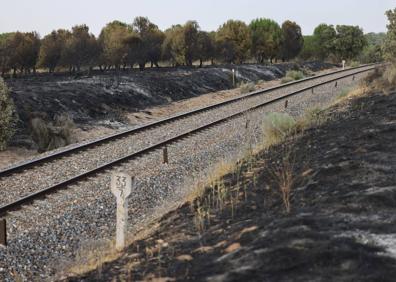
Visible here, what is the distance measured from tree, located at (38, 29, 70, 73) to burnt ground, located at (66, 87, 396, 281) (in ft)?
112

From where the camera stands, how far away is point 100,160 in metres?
13.8

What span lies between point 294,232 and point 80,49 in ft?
124

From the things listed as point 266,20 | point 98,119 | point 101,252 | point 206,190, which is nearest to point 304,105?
point 98,119

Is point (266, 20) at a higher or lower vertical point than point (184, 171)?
higher

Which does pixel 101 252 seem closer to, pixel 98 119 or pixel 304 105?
pixel 98 119

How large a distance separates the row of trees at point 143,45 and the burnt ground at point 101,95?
31.0ft

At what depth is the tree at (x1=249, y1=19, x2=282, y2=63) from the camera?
224ft

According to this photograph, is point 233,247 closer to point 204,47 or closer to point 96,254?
point 96,254

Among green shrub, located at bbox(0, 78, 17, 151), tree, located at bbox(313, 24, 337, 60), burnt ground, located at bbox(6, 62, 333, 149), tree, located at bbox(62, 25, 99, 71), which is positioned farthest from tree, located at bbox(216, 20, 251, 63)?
green shrub, located at bbox(0, 78, 17, 151)

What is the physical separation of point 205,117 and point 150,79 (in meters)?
12.2

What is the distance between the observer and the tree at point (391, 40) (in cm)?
2988

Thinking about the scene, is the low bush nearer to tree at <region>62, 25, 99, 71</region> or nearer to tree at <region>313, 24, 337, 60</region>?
tree at <region>62, 25, 99, 71</region>

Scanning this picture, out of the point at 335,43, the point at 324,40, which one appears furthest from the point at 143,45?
the point at 324,40

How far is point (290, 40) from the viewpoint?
245 feet
